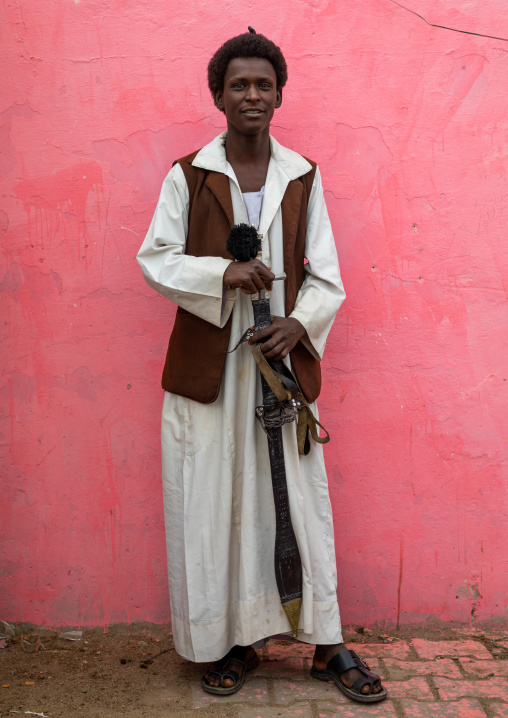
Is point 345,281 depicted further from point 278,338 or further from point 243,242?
point 243,242

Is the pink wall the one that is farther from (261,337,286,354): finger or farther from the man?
(261,337,286,354): finger

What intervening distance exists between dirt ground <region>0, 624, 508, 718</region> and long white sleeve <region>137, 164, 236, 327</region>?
1348 mm

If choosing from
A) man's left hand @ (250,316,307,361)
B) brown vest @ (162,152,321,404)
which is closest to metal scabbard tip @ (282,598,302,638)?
brown vest @ (162,152,321,404)

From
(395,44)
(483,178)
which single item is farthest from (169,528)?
(395,44)

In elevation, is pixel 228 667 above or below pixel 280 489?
below

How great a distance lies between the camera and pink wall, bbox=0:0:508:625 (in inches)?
117

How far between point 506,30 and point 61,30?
1.76 m

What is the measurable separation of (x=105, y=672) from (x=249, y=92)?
2188 mm

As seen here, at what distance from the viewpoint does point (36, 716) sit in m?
2.54

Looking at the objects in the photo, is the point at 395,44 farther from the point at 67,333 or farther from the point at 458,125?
the point at 67,333

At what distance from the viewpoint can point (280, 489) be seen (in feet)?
8.58

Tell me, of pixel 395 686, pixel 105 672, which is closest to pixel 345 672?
pixel 395 686

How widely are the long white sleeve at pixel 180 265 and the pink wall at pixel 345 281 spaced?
46cm

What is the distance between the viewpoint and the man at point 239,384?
255 centimetres
